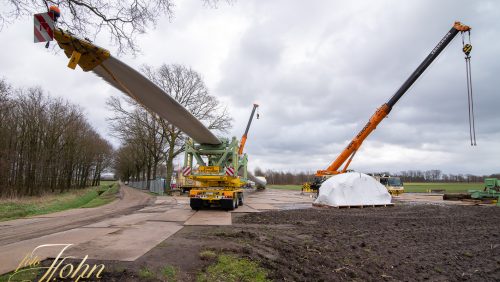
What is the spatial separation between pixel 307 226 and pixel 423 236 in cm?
339

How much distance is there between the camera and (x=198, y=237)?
766cm

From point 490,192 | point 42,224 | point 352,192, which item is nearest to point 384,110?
point 352,192

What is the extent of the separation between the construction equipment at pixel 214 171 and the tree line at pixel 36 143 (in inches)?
809

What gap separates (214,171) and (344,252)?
A: 772 centimetres

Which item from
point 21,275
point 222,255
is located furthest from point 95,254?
point 222,255

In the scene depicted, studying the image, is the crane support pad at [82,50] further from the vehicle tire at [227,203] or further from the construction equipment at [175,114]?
the vehicle tire at [227,203]

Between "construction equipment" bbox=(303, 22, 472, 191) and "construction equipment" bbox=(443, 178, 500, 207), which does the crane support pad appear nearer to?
"construction equipment" bbox=(303, 22, 472, 191)

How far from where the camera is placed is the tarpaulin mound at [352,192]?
61.2ft

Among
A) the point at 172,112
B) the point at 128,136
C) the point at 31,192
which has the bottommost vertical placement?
the point at 31,192

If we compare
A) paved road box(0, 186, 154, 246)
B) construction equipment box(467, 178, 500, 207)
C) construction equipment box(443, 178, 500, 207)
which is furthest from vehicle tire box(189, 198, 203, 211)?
construction equipment box(467, 178, 500, 207)

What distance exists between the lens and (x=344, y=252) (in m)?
7.28

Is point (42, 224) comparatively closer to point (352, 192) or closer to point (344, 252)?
point (344, 252)

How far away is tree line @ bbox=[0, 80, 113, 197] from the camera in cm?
3009

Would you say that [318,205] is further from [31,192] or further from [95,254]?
[31,192]
